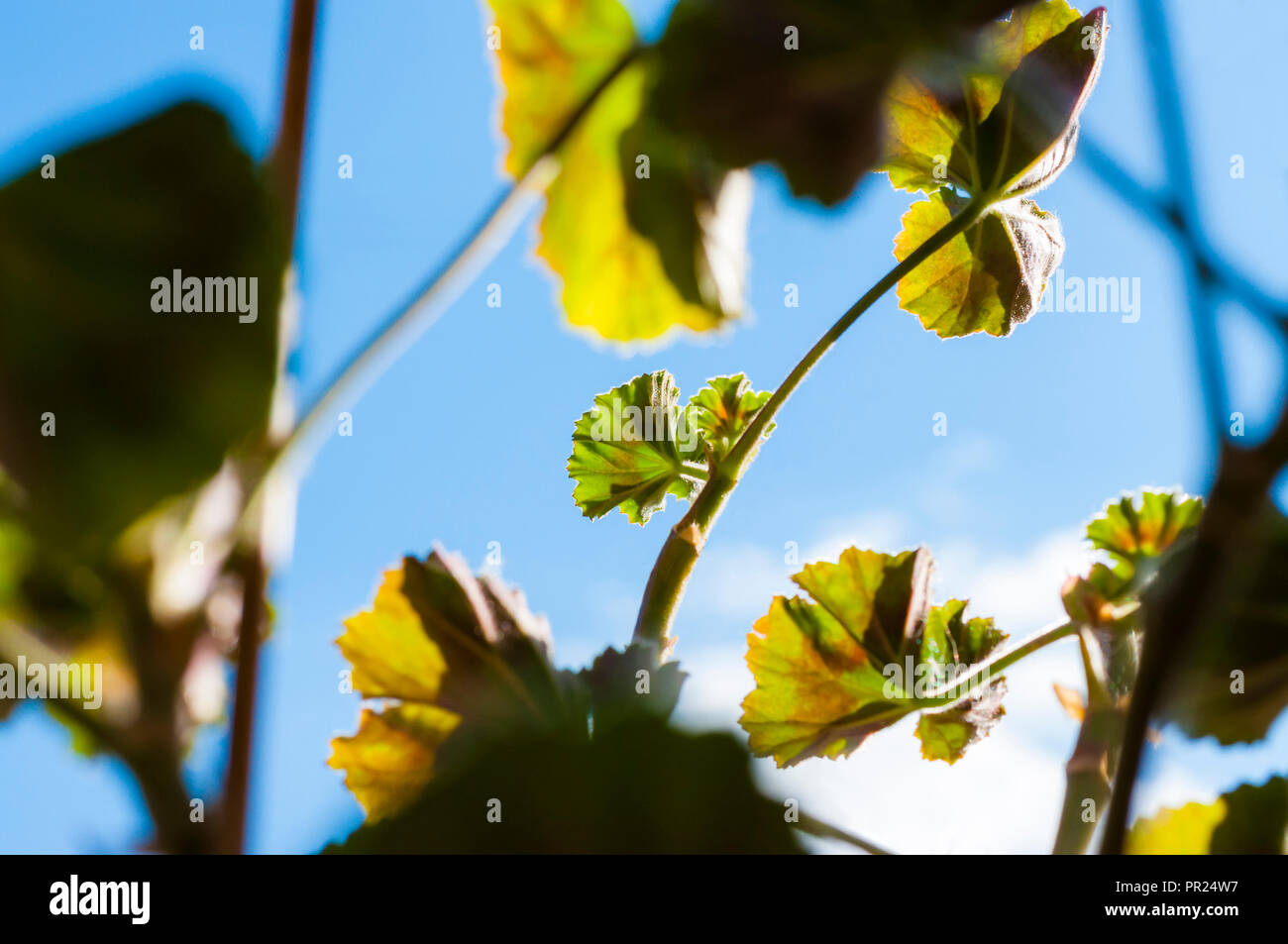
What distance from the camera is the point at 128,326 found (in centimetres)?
26

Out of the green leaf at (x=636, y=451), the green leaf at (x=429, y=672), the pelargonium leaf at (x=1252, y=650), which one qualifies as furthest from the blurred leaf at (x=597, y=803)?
the green leaf at (x=636, y=451)

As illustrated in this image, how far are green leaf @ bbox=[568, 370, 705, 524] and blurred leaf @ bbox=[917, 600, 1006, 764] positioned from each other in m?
0.30

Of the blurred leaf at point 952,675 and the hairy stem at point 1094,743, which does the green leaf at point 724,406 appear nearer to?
the blurred leaf at point 952,675

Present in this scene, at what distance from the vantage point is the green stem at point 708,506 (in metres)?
0.57

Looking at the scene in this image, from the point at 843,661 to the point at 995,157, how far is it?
1.51 feet

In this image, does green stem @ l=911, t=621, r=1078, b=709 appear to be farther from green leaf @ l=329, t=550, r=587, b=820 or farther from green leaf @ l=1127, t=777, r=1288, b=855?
green leaf @ l=329, t=550, r=587, b=820

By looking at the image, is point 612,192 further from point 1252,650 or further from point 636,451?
point 636,451

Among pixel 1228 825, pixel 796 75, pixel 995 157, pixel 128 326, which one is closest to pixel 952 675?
pixel 1228 825

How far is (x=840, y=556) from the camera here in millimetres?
835

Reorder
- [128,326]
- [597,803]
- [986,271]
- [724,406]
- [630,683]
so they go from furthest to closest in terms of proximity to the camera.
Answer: [724,406]
[986,271]
[630,683]
[597,803]
[128,326]

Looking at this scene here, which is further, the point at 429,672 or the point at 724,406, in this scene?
the point at 724,406
